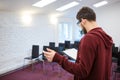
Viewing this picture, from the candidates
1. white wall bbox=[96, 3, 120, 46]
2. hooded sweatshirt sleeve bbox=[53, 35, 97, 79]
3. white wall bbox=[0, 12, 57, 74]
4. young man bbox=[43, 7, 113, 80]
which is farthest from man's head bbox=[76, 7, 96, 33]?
white wall bbox=[96, 3, 120, 46]

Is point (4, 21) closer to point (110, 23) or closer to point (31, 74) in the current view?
point (31, 74)

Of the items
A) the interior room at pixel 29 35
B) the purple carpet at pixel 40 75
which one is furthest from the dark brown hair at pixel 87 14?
the purple carpet at pixel 40 75

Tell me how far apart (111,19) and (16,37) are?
565 centimetres

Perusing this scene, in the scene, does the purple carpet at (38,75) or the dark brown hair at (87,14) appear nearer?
the dark brown hair at (87,14)

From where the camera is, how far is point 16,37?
6230mm

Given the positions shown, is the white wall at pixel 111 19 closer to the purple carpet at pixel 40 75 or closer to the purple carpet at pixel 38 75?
the purple carpet at pixel 40 75

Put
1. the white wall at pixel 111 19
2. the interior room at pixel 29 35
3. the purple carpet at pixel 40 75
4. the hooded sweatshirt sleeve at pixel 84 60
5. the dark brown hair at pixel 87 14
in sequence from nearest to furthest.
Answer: the hooded sweatshirt sleeve at pixel 84 60
the dark brown hair at pixel 87 14
the purple carpet at pixel 40 75
the interior room at pixel 29 35
the white wall at pixel 111 19

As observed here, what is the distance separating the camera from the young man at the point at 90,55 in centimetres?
115

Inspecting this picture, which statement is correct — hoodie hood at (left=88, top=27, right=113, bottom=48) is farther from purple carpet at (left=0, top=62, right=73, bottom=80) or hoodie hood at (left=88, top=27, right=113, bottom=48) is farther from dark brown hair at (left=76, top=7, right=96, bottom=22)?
purple carpet at (left=0, top=62, right=73, bottom=80)

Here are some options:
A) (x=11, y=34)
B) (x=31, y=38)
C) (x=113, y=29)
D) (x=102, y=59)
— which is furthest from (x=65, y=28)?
(x=102, y=59)

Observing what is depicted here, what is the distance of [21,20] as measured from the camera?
21.3 ft

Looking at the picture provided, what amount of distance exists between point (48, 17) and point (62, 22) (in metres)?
1.39

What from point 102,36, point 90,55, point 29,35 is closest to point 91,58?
point 90,55

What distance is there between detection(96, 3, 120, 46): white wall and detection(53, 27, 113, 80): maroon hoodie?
8599 mm
